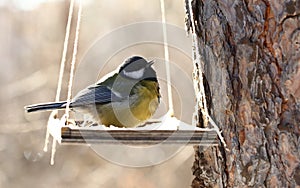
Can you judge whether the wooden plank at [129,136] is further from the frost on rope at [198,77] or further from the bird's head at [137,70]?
the bird's head at [137,70]

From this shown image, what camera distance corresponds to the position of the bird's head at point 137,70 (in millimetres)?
2295

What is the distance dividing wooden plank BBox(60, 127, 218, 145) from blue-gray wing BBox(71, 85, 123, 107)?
57cm

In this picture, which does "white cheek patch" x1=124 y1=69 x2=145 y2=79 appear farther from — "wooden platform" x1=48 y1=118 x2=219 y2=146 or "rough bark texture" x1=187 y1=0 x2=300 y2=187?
"wooden platform" x1=48 y1=118 x2=219 y2=146

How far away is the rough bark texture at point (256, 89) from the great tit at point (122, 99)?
504 millimetres

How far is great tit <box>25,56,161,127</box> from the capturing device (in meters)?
2.09

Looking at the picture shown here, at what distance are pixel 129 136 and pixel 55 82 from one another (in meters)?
3.27

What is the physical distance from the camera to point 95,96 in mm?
2117

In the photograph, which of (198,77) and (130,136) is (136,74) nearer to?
(198,77)

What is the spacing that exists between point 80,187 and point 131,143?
A: 10.1 ft

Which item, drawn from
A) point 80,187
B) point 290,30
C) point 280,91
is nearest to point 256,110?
point 280,91

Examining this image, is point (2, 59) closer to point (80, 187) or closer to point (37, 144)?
point (37, 144)

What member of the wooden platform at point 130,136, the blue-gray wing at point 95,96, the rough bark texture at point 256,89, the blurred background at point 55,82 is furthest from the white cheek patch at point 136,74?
the blurred background at point 55,82

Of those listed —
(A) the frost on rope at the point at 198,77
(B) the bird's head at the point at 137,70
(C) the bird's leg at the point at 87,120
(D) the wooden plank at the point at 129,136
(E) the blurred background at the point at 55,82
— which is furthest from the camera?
(E) the blurred background at the point at 55,82

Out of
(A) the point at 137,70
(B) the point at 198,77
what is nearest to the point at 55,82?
(A) the point at 137,70
